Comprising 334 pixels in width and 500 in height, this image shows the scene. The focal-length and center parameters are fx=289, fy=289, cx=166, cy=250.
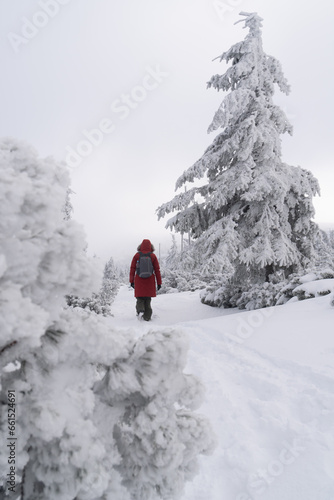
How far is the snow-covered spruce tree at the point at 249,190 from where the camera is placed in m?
8.45

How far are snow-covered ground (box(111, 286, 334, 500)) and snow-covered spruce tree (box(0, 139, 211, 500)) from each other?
28 centimetres

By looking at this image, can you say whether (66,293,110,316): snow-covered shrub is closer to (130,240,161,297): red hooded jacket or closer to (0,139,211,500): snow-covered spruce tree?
(130,240,161,297): red hooded jacket

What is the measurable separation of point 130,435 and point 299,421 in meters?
1.54

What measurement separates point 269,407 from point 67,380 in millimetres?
1907

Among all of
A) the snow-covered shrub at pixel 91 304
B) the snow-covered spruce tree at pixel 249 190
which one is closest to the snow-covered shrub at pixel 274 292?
the snow-covered spruce tree at pixel 249 190

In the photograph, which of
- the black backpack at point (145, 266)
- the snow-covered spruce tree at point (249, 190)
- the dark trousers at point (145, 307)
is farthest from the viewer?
the snow-covered spruce tree at point (249, 190)

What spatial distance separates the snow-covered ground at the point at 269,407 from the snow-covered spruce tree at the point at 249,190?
386cm

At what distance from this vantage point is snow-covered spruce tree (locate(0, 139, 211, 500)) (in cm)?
96

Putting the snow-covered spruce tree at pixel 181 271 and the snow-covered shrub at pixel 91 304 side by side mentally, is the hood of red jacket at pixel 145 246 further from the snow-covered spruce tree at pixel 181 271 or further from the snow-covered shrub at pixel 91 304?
the snow-covered shrub at pixel 91 304

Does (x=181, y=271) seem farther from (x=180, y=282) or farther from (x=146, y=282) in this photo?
(x=180, y=282)

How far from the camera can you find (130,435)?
3.98 ft

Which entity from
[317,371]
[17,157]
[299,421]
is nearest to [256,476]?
[299,421]

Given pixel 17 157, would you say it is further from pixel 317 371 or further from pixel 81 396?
pixel 317 371

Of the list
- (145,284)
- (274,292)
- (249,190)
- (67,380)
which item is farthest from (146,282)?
(67,380)
